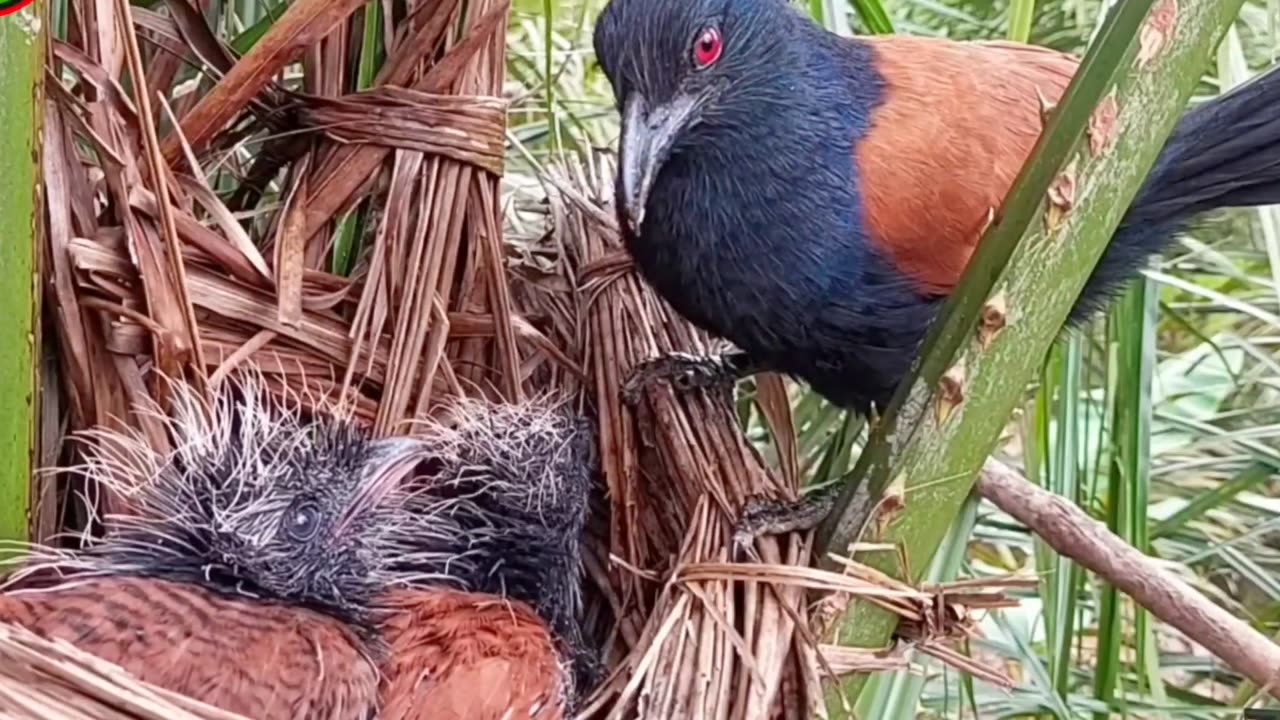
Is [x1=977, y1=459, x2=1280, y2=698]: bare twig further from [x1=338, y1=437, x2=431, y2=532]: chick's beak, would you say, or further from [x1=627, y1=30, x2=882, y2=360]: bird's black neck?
[x1=338, y1=437, x2=431, y2=532]: chick's beak

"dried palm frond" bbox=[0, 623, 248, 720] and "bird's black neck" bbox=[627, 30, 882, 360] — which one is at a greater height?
"bird's black neck" bbox=[627, 30, 882, 360]

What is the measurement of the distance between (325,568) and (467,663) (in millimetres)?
136

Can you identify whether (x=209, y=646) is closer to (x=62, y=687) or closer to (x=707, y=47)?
(x=62, y=687)

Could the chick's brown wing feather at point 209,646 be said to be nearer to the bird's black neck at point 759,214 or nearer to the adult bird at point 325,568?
the adult bird at point 325,568

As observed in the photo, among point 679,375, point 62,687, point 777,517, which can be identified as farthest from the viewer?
point 679,375

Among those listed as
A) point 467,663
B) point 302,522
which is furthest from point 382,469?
point 467,663

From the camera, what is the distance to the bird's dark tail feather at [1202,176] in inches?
42.5

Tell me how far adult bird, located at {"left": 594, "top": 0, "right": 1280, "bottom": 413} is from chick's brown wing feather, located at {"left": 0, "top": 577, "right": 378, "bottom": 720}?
0.36 m

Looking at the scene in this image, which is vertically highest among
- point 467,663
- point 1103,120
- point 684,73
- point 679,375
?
point 684,73

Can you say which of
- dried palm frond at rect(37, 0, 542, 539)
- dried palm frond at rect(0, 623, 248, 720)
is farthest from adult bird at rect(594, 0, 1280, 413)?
dried palm frond at rect(0, 623, 248, 720)

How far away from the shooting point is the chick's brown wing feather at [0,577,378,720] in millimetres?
672

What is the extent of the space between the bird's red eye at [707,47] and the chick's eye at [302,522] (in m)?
0.47

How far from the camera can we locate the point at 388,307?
91cm

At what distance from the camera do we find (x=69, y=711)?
53 cm
